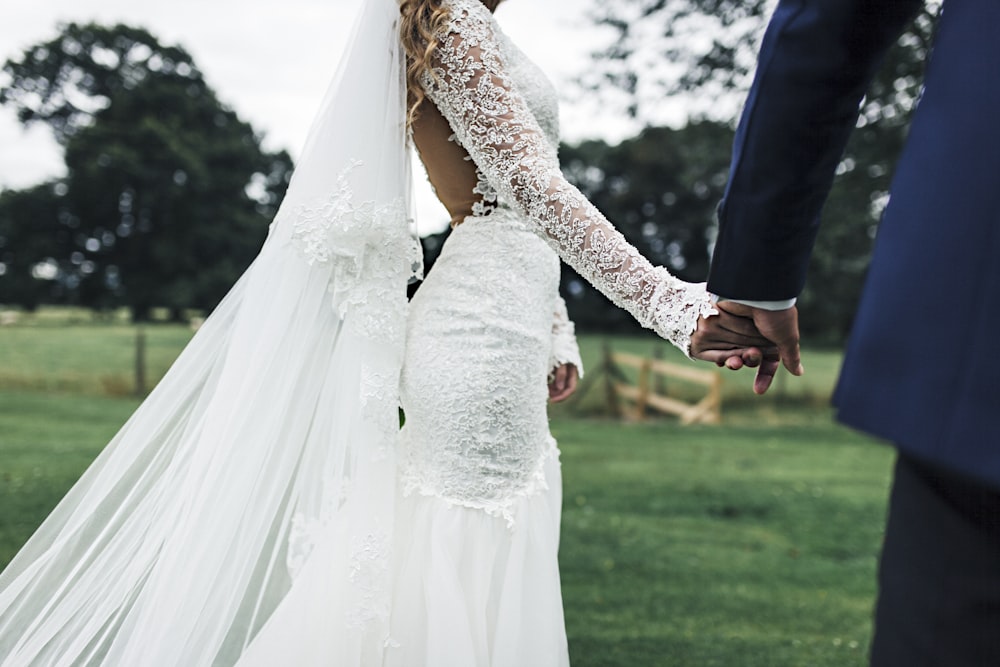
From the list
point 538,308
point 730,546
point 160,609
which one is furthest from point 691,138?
point 160,609

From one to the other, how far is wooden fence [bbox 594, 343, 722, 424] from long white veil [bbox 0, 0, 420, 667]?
12.3m

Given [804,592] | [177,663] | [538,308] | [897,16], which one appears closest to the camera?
[897,16]

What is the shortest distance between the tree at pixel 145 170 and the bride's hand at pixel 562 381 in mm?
14601

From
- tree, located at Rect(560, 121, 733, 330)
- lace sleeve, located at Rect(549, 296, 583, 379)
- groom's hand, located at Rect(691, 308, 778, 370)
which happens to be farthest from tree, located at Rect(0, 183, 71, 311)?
groom's hand, located at Rect(691, 308, 778, 370)

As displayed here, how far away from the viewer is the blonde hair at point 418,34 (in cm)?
205

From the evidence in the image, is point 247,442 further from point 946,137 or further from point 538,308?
point 946,137

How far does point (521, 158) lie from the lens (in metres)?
2.03

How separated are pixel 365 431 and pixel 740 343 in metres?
0.96

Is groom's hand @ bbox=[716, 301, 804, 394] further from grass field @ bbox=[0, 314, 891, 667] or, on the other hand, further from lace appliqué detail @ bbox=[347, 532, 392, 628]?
grass field @ bbox=[0, 314, 891, 667]

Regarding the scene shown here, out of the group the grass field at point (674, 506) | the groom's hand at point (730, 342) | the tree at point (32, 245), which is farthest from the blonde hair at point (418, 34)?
the tree at point (32, 245)

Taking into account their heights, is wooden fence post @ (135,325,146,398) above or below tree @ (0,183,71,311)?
below

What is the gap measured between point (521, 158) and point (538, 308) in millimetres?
435

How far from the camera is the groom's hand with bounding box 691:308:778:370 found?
172 centimetres

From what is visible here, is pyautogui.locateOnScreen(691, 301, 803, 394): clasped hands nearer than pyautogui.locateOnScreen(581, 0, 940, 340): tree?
Yes
